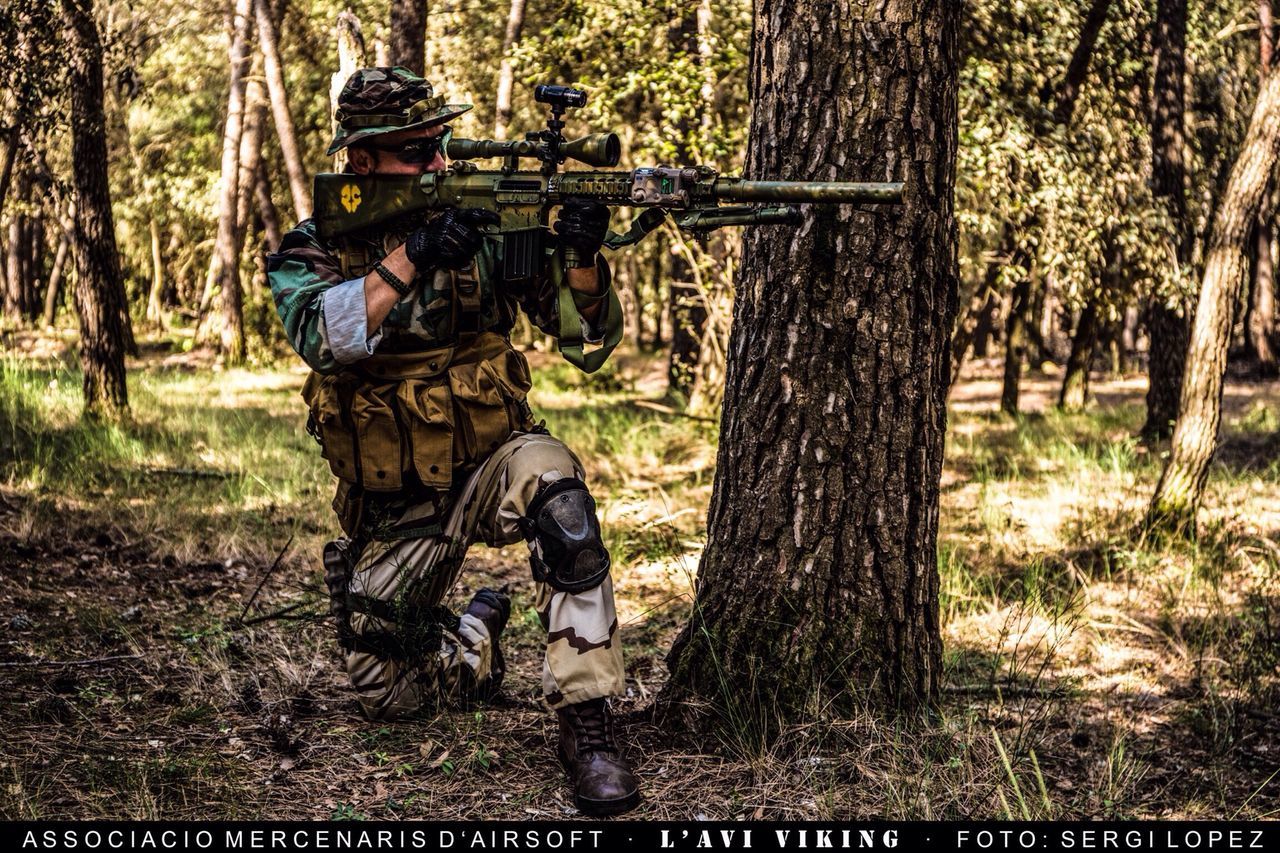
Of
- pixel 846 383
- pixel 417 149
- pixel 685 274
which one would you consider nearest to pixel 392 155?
pixel 417 149

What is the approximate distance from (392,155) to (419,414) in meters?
0.83

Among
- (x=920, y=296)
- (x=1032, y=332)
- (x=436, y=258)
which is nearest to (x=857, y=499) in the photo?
(x=920, y=296)

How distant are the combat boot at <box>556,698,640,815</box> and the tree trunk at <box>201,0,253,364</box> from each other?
47.3 ft

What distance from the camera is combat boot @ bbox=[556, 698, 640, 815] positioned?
295cm

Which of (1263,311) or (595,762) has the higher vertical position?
(1263,311)

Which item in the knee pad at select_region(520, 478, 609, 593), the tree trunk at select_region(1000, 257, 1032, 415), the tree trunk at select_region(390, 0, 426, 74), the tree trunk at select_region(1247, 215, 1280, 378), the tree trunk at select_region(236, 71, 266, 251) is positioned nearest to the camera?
the knee pad at select_region(520, 478, 609, 593)

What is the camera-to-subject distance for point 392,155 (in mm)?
3561

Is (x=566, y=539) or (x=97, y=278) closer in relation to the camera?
(x=566, y=539)

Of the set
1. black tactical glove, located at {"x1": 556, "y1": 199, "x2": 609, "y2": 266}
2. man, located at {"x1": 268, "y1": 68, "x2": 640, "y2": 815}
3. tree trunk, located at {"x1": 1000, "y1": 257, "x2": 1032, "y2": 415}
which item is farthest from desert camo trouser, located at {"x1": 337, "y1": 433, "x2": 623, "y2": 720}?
tree trunk, located at {"x1": 1000, "y1": 257, "x2": 1032, "y2": 415}

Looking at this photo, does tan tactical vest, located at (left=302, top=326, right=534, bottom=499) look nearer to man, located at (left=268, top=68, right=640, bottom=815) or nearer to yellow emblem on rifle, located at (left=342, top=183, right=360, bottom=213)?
man, located at (left=268, top=68, right=640, bottom=815)

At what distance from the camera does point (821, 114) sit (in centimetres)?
326

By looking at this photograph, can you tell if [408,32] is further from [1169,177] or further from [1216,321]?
[1169,177]

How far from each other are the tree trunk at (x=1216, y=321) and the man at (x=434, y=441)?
4457 mm

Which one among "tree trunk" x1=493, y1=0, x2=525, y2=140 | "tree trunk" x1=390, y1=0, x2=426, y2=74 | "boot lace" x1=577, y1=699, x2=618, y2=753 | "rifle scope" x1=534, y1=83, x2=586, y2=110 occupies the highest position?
"tree trunk" x1=493, y1=0, x2=525, y2=140
